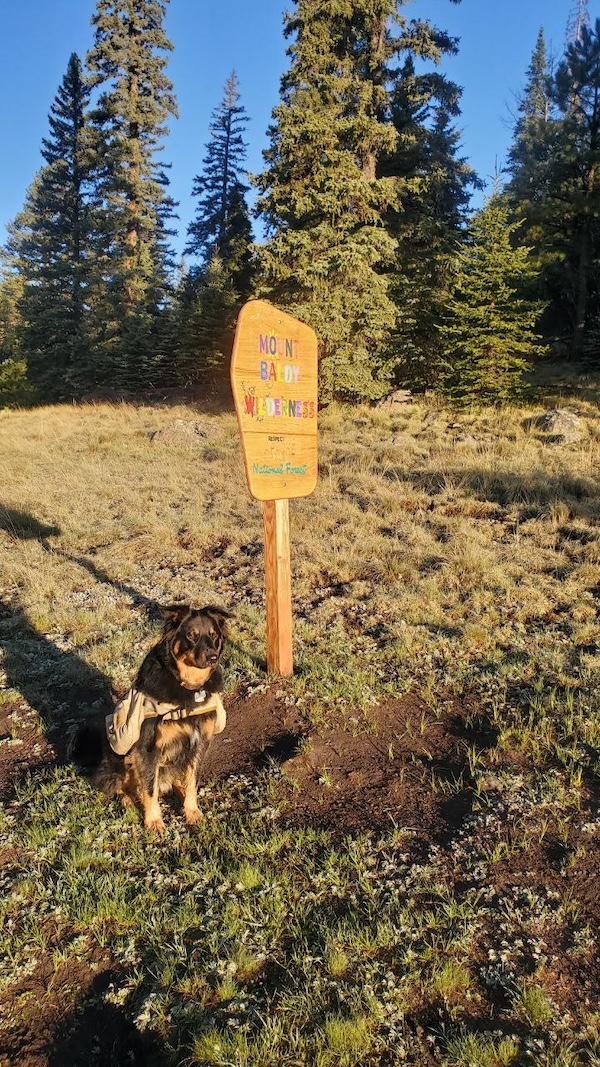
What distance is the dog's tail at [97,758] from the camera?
358cm

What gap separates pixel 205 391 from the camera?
27594mm

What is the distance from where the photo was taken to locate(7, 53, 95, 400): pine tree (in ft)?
109

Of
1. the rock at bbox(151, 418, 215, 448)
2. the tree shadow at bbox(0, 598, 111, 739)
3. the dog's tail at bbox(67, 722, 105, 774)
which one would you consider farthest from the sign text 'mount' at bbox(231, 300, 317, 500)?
the rock at bbox(151, 418, 215, 448)

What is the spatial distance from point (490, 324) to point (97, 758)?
1731 cm

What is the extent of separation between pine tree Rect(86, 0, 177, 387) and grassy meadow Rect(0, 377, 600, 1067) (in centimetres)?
2461

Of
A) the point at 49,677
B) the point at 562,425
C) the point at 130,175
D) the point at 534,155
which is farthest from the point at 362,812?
the point at 534,155

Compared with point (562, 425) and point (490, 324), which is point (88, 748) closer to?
point (562, 425)

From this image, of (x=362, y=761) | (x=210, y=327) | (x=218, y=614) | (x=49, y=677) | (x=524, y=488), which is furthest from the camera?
(x=210, y=327)

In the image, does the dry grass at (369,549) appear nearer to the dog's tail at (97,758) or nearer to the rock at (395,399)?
the dog's tail at (97,758)

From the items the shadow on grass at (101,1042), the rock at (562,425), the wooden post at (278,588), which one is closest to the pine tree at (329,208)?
the rock at (562,425)

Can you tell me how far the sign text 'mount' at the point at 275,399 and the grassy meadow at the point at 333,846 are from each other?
73.4 inches

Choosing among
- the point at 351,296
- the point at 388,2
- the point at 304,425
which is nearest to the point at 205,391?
the point at 351,296

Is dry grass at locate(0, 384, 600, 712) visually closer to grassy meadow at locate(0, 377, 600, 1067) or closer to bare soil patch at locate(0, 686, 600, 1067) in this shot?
grassy meadow at locate(0, 377, 600, 1067)

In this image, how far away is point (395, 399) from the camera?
63.2 ft
